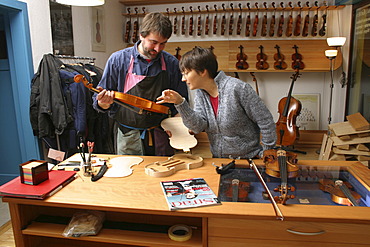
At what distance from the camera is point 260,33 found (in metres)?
5.30

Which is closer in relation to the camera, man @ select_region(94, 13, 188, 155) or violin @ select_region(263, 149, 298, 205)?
violin @ select_region(263, 149, 298, 205)

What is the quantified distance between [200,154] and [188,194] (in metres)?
3.67

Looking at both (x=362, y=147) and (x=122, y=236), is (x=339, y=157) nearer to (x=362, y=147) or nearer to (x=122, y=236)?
(x=362, y=147)

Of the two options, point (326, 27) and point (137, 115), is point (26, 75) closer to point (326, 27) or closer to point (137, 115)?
point (137, 115)

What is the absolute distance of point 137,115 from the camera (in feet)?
7.21

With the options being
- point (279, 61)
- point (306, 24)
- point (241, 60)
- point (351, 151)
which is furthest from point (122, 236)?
point (306, 24)

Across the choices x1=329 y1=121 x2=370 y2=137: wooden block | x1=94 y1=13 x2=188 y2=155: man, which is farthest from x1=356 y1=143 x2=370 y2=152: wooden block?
x1=94 y1=13 x2=188 y2=155: man

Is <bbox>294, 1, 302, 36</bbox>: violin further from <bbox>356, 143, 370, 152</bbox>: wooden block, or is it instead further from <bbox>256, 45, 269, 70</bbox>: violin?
<bbox>356, 143, 370, 152</bbox>: wooden block

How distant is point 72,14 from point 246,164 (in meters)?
3.07

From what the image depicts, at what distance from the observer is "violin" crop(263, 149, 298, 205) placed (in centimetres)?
155

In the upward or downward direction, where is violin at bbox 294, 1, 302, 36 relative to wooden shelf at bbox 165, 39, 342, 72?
upward

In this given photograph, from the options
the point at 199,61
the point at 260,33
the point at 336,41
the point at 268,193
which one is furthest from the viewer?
the point at 260,33

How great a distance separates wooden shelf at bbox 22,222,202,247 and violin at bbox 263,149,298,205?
0.51 meters

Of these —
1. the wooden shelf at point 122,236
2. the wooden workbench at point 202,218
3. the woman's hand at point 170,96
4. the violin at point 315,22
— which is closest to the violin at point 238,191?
the wooden workbench at point 202,218
